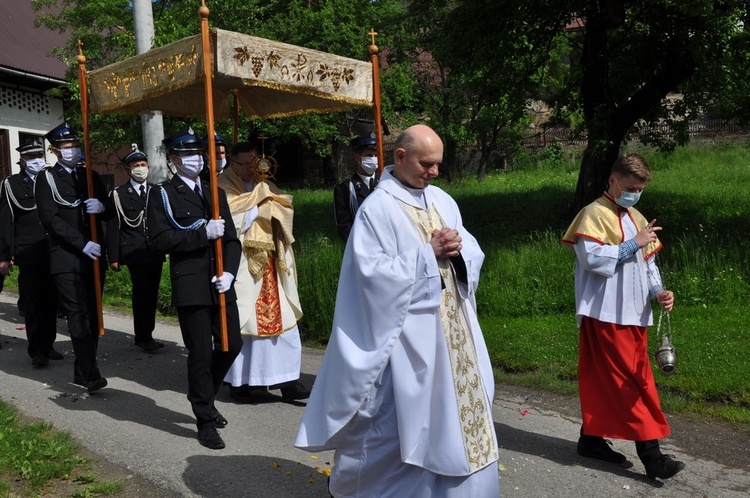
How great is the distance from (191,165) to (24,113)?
18007 mm

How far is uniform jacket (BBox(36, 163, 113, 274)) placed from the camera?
7.13m

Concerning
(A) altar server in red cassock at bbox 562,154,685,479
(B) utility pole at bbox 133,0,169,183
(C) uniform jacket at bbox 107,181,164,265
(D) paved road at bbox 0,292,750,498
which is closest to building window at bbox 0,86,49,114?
(B) utility pole at bbox 133,0,169,183

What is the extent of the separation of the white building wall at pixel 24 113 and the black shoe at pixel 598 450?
60.7ft

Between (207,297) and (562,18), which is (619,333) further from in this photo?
(562,18)

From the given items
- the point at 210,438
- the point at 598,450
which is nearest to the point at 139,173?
the point at 210,438

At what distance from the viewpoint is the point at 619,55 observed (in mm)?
14367

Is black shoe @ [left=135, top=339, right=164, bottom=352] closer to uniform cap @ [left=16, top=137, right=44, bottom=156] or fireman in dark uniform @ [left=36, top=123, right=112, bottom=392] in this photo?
fireman in dark uniform @ [left=36, top=123, right=112, bottom=392]

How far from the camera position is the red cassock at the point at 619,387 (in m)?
5.19

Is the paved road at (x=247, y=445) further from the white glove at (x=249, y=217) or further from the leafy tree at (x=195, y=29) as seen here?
the leafy tree at (x=195, y=29)

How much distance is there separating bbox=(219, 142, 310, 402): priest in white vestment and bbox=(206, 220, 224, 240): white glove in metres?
1.11

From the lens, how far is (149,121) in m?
11.4

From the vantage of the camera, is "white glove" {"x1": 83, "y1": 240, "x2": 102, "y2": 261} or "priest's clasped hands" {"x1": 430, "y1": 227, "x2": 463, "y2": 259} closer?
"priest's clasped hands" {"x1": 430, "y1": 227, "x2": 463, "y2": 259}

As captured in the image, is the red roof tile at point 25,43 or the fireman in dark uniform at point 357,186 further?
the red roof tile at point 25,43

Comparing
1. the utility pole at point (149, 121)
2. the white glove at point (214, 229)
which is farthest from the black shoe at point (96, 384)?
the utility pole at point (149, 121)
